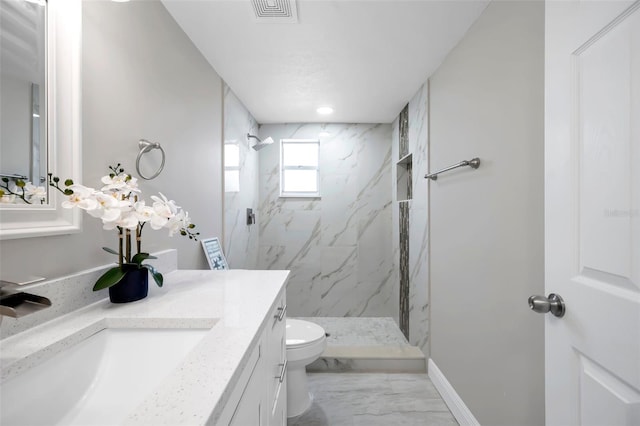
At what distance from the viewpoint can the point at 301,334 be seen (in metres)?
1.79

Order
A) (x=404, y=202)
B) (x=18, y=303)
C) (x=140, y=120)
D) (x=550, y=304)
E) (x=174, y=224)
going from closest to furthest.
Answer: (x=18, y=303) → (x=550, y=304) → (x=174, y=224) → (x=140, y=120) → (x=404, y=202)

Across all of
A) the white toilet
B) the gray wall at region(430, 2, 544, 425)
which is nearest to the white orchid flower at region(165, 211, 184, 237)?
the white toilet

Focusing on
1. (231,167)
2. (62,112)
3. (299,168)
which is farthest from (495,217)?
(299,168)

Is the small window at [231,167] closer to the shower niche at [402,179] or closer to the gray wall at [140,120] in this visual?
the gray wall at [140,120]

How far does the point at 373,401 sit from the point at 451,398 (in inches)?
19.5

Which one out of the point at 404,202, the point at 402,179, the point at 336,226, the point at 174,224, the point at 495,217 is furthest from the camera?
the point at 336,226

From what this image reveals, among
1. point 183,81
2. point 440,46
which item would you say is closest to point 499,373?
point 440,46

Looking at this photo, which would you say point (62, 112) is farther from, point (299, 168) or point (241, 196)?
point (299, 168)

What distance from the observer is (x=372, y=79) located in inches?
82.7

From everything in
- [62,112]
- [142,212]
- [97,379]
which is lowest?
[97,379]

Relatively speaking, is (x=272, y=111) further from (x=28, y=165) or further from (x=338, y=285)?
(x=28, y=165)

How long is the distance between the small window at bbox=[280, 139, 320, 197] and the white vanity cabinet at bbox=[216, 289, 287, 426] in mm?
2223

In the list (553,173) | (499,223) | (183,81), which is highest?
Result: (183,81)

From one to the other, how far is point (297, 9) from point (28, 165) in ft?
4.18
